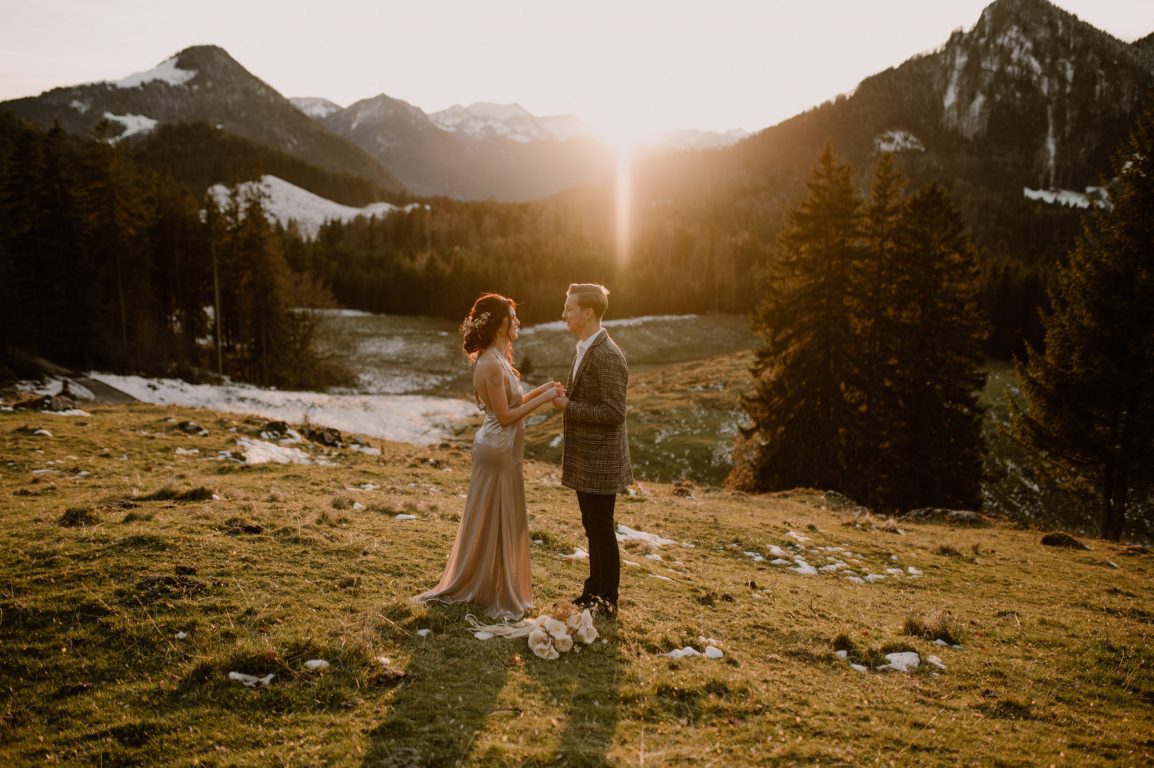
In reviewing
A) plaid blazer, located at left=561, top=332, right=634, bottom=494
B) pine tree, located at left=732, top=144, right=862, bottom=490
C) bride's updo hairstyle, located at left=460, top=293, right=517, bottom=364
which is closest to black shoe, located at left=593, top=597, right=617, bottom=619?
plaid blazer, located at left=561, top=332, right=634, bottom=494

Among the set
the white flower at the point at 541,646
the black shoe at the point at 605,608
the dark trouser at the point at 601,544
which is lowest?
the black shoe at the point at 605,608

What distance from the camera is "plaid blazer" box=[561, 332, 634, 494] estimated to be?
6.88 meters

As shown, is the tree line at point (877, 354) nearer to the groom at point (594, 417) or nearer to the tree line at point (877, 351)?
the tree line at point (877, 351)

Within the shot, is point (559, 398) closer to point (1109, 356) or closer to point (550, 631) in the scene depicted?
point (550, 631)

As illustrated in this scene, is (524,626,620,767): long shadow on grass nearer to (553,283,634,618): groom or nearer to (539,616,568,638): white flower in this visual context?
(539,616,568,638): white flower

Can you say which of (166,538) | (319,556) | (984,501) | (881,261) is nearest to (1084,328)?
(881,261)

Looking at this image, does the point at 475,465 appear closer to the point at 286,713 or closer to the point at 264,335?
the point at 286,713

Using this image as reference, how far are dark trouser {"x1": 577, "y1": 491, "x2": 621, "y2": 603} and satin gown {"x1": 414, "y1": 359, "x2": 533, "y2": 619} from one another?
776mm

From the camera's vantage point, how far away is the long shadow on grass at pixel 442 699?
4555 mm

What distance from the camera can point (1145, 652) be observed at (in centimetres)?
797

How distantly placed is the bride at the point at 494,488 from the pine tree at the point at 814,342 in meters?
23.2

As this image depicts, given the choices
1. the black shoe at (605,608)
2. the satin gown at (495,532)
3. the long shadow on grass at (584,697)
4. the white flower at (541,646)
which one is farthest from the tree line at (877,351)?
the white flower at (541,646)

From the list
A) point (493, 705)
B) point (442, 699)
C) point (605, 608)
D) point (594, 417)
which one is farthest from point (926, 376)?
point (442, 699)

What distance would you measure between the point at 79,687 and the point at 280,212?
8359 inches
